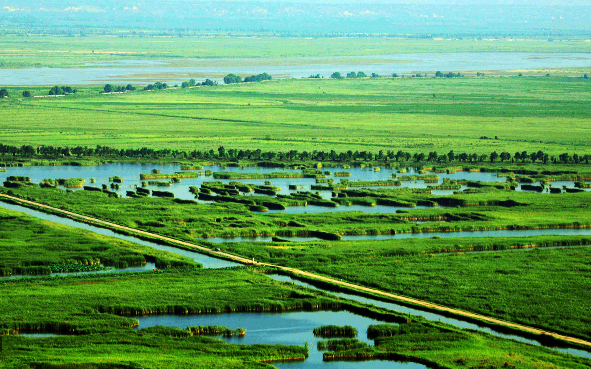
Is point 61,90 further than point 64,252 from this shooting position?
Yes

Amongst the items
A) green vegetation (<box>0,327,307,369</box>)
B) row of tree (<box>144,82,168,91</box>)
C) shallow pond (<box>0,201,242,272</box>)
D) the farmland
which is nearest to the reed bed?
the farmland

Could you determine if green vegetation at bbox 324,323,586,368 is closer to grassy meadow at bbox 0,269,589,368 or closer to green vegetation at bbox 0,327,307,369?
grassy meadow at bbox 0,269,589,368

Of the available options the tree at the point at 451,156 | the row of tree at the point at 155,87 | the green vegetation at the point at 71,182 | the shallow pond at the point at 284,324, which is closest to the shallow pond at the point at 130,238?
the green vegetation at the point at 71,182

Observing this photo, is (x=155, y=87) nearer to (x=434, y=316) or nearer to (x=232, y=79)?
(x=232, y=79)

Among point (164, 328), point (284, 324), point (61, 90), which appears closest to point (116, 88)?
point (61, 90)

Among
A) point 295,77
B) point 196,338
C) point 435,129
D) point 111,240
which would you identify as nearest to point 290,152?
point 435,129

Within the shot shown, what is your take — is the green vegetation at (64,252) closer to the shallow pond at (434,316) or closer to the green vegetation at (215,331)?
the shallow pond at (434,316)

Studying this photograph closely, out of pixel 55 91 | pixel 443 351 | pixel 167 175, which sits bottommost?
pixel 443 351
